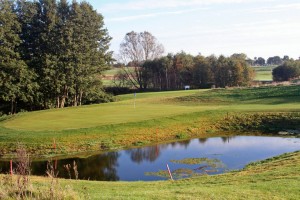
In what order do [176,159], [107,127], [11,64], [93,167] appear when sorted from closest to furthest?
[93,167]
[176,159]
[107,127]
[11,64]

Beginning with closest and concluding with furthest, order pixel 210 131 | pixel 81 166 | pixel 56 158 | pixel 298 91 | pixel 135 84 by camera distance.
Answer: pixel 81 166
pixel 56 158
pixel 210 131
pixel 298 91
pixel 135 84

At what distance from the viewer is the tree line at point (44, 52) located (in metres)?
44.9

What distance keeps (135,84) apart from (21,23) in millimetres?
41200

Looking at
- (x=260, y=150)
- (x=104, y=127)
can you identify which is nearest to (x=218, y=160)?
(x=260, y=150)

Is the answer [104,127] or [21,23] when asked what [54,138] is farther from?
[21,23]

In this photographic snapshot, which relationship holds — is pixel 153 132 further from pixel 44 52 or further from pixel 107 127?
pixel 44 52

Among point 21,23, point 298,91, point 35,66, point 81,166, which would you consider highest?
point 21,23

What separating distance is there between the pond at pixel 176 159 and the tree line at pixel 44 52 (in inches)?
928

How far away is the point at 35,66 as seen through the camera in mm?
49000

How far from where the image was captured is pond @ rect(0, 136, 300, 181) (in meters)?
21.1

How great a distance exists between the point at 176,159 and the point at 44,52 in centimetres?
3123

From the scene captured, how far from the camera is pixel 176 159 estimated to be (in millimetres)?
24047

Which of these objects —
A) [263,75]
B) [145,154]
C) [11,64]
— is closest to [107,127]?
[145,154]

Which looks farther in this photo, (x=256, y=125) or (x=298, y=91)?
(x=298, y=91)
